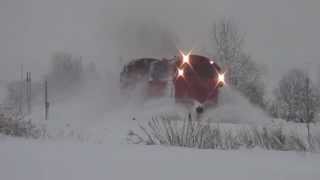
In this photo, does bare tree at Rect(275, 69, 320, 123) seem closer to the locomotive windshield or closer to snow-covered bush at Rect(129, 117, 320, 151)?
the locomotive windshield

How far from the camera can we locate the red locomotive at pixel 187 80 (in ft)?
55.1

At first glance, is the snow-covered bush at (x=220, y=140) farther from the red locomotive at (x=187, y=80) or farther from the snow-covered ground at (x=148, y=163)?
the red locomotive at (x=187, y=80)

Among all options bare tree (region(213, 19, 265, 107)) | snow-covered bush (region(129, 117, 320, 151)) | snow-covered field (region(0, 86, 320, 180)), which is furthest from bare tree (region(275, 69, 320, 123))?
snow-covered field (region(0, 86, 320, 180))

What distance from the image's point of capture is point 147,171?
17.8 ft

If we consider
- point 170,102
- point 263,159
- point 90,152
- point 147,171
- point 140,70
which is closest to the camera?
point 147,171

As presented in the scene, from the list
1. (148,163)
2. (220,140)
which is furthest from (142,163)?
(220,140)

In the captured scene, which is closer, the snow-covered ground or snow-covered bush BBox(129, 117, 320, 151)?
the snow-covered ground

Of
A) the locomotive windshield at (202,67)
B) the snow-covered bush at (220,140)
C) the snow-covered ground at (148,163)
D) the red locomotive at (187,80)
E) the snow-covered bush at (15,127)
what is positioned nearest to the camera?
the snow-covered ground at (148,163)

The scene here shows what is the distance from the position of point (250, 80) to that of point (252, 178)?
39.6m

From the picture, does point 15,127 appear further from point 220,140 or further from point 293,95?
point 293,95

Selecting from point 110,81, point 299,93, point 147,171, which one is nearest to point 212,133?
point 147,171

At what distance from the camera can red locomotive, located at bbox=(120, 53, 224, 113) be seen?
1678cm

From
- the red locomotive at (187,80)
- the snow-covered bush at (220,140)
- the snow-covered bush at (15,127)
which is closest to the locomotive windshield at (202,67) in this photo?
the red locomotive at (187,80)

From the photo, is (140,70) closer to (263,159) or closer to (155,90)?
(155,90)
